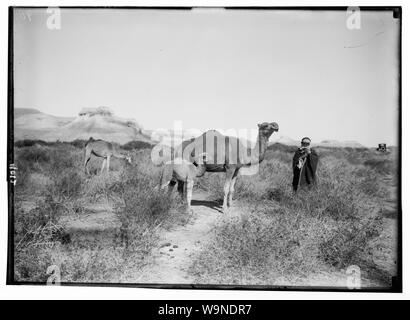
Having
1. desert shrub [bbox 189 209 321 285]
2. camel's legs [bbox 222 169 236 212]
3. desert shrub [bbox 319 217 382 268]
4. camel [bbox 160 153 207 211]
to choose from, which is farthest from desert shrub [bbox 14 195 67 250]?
desert shrub [bbox 319 217 382 268]

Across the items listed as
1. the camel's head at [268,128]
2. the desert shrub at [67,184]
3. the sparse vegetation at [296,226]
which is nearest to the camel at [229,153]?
the camel's head at [268,128]

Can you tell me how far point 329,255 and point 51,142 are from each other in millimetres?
3891

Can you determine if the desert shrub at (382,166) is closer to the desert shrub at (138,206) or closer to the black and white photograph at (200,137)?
the black and white photograph at (200,137)

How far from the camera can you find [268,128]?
4832 mm

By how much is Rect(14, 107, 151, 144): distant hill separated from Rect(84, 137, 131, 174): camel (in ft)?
0.25

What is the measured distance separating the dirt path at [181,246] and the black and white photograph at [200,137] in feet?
0.06

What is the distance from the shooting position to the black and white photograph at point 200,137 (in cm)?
462

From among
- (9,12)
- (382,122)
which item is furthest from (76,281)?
(382,122)

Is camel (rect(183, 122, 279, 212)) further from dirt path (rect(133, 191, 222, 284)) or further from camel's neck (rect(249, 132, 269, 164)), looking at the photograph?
dirt path (rect(133, 191, 222, 284))

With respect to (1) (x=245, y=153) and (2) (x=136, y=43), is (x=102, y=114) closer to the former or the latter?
(2) (x=136, y=43)

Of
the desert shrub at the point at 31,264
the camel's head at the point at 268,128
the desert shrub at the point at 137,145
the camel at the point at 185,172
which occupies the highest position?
the camel's head at the point at 268,128

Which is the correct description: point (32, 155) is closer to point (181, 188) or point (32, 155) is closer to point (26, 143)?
point (26, 143)

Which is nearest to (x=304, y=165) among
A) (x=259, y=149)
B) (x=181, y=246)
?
(x=259, y=149)

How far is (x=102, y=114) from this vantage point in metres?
4.79
